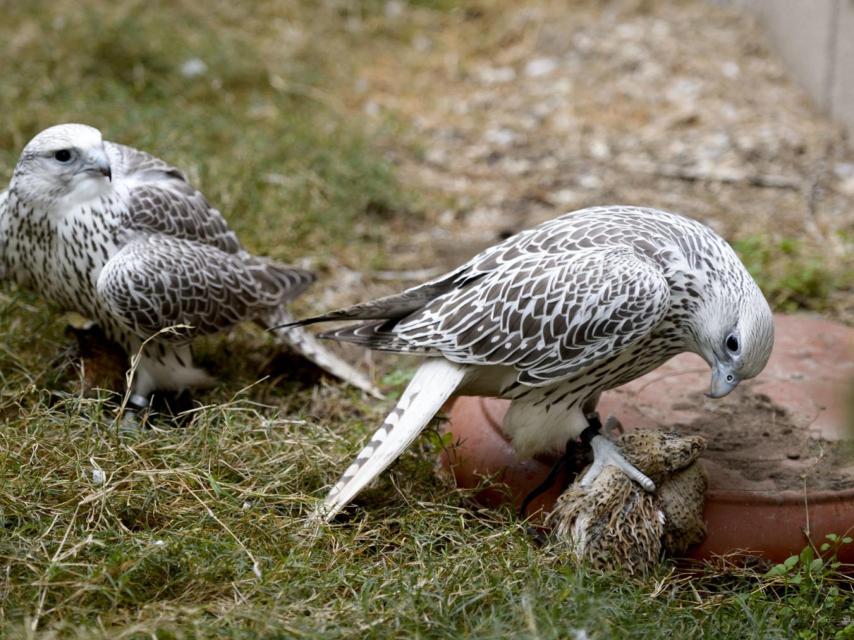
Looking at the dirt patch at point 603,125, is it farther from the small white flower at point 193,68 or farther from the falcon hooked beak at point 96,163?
the falcon hooked beak at point 96,163

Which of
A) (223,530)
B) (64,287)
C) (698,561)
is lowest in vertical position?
(698,561)

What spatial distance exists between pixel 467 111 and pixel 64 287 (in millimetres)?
4169

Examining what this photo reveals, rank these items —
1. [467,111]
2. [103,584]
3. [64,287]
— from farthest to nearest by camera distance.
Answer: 1. [467,111]
2. [64,287]
3. [103,584]

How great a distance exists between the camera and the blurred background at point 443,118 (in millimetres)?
5949

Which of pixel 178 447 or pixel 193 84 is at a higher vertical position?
pixel 193 84

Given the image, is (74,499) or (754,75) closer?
(74,499)

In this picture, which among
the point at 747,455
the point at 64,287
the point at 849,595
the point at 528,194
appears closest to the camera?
the point at 849,595

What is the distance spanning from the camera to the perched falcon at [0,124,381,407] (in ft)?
13.4

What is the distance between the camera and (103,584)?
10.3 feet

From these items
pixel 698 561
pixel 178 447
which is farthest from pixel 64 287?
pixel 698 561

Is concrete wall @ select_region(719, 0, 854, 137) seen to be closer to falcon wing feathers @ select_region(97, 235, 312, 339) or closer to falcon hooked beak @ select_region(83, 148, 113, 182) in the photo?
falcon wing feathers @ select_region(97, 235, 312, 339)

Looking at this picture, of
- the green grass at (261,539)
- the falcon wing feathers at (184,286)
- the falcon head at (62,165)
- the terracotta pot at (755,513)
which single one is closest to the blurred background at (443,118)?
the green grass at (261,539)

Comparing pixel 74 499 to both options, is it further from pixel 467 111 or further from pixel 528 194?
pixel 467 111

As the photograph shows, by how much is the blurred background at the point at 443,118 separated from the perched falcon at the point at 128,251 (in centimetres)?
103
